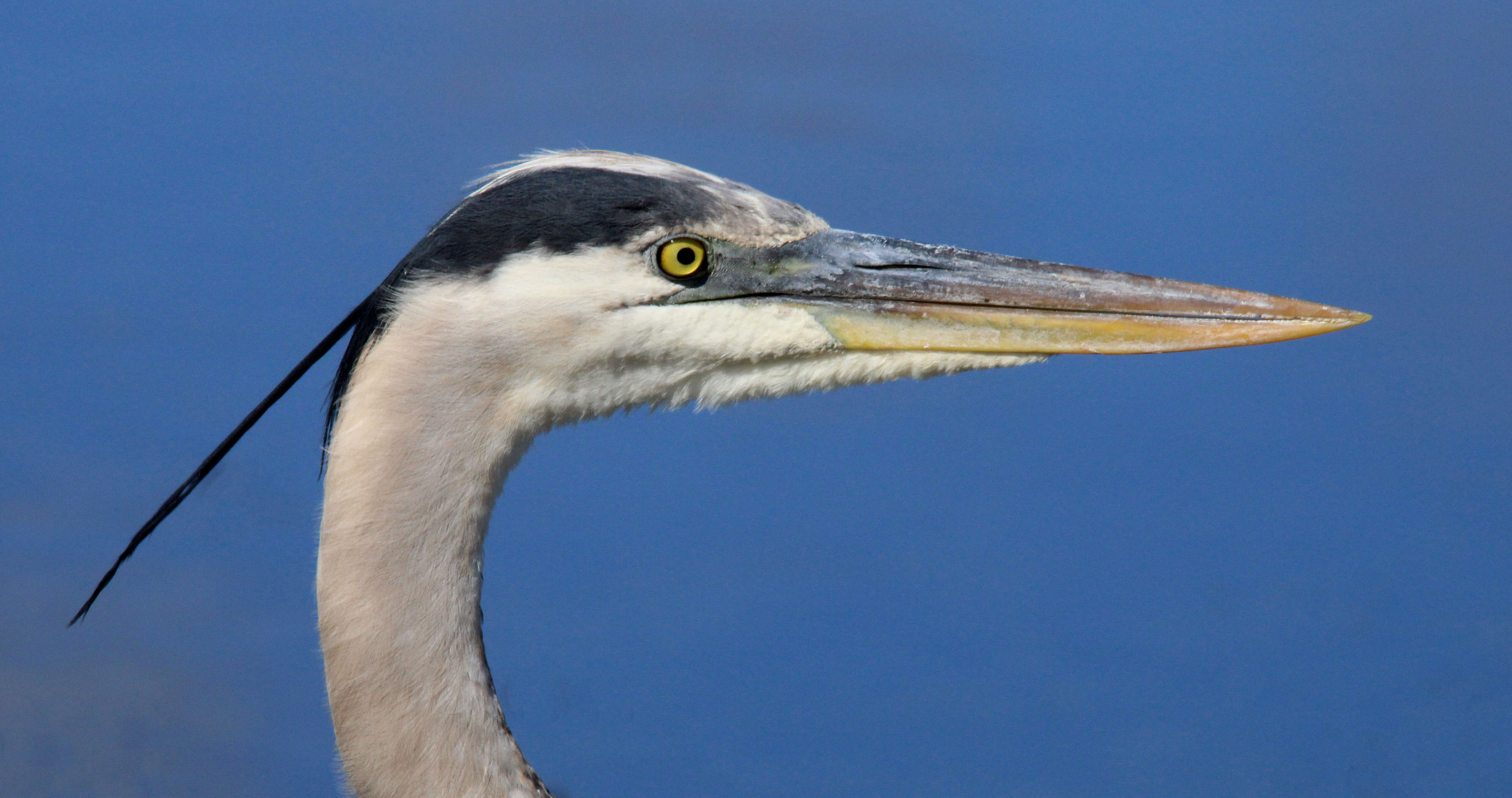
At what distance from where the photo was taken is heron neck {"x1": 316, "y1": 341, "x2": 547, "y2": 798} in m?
0.99

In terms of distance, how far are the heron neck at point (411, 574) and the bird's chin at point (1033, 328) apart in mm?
309

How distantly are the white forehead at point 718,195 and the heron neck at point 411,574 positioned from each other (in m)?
0.21

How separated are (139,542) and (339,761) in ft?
0.86

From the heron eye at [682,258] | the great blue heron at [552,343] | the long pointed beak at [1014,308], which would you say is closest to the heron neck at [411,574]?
the great blue heron at [552,343]

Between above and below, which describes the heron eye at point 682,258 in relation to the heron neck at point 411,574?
above

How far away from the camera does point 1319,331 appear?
108 cm

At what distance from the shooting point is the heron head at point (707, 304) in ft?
3.26

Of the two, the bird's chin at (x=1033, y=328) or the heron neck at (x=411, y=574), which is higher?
the bird's chin at (x=1033, y=328)

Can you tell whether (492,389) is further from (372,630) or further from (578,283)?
(372,630)

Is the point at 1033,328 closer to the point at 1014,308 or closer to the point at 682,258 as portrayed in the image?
the point at 1014,308

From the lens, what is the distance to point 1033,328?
110 centimetres

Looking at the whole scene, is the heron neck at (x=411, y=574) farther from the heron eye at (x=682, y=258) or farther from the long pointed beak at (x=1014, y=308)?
the long pointed beak at (x=1014, y=308)

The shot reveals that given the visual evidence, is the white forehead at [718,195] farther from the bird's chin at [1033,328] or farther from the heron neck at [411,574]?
the heron neck at [411,574]

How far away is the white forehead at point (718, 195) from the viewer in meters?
1.03
